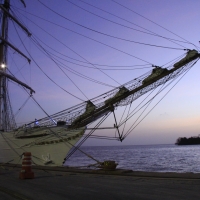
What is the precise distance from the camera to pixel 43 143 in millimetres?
19234

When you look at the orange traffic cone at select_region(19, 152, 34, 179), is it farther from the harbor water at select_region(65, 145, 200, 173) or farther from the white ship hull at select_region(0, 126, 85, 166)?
the harbor water at select_region(65, 145, 200, 173)

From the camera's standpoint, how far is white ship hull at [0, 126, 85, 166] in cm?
1834

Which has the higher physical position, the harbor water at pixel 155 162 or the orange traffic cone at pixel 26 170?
the orange traffic cone at pixel 26 170

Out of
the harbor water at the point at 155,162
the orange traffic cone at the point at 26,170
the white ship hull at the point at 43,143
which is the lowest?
the harbor water at the point at 155,162

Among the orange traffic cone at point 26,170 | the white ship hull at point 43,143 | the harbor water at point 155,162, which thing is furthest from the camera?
the harbor water at point 155,162

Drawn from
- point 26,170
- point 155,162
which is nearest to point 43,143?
point 26,170

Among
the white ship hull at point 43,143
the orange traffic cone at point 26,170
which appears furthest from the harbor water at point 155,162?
the orange traffic cone at point 26,170

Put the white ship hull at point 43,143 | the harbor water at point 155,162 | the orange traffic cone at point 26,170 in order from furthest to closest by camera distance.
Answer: the harbor water at point 155,162, the white ship hull at point 43,143, the orange traffic cone at point 26,170

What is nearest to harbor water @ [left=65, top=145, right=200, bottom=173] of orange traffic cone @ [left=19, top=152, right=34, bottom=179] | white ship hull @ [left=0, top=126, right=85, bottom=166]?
white ship hull @ [left=0, top=126, right=85, bottom=166]

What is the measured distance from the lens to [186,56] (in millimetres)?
13891

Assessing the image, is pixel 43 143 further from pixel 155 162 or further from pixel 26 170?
pixel 155 162

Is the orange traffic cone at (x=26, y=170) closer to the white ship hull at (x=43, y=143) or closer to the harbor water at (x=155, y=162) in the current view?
the white ship hull at (x=43, y=143)

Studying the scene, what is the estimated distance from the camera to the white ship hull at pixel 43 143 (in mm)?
18344

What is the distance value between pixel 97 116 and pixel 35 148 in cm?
620
